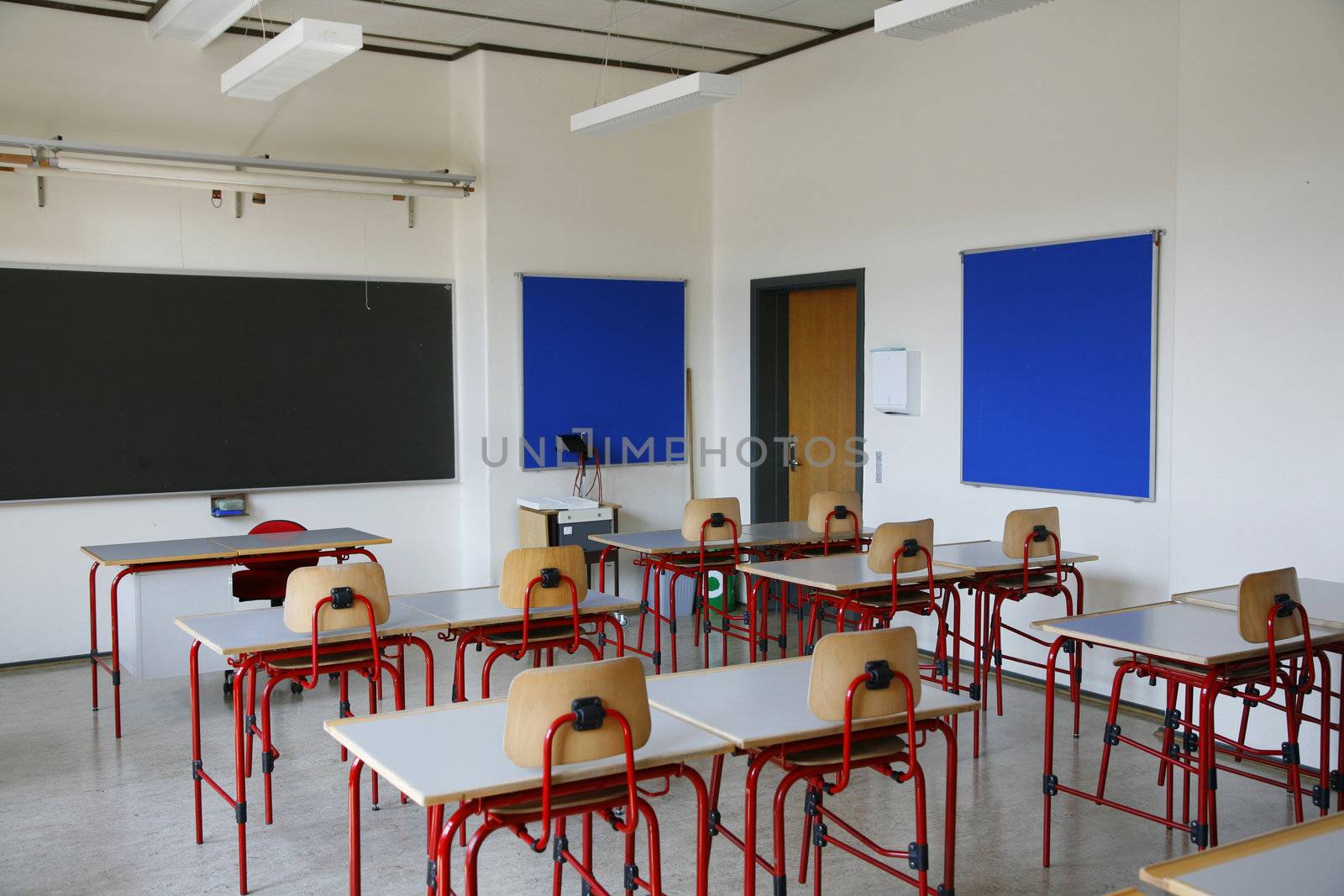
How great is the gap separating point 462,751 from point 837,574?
263cm

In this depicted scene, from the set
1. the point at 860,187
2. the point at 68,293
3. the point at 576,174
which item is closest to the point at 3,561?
the point at 68,293

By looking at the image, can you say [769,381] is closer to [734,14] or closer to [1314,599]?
[734,14]

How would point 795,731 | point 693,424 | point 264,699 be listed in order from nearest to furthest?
point 795,731 < point 264,699 < point 693,424

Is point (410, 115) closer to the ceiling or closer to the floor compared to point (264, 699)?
closer to the ceiling

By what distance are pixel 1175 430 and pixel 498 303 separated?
4031mm

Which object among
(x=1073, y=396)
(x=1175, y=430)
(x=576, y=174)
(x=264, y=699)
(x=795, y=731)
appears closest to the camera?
(x=795, y=731)

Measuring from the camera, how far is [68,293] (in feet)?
21.0

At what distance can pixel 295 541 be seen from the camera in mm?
5781

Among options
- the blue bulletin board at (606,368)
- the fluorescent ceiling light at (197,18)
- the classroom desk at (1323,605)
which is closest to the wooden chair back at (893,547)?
the classroom desk at (1323,605)

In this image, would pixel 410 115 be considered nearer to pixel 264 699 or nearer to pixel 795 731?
pixel 264 699

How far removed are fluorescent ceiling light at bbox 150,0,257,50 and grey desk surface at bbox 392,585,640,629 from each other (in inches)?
113

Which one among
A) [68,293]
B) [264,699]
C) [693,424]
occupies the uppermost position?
[68,293]

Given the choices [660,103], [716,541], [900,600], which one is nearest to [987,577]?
[900,600]

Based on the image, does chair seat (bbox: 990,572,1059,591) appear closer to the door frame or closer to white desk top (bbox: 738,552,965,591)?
white desk top (bbox: 738,552,965,591)
